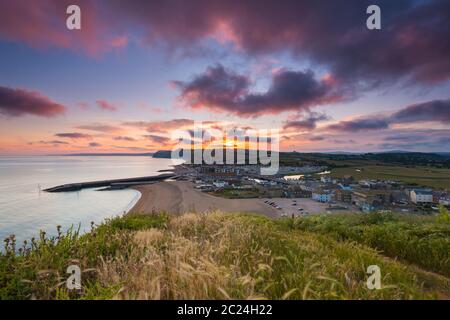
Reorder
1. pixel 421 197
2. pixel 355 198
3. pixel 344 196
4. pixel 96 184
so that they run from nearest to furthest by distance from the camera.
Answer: pixel 421 197, pixel 355 198, pixel 344 196, pixel 96 184

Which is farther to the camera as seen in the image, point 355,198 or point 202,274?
point 355,198

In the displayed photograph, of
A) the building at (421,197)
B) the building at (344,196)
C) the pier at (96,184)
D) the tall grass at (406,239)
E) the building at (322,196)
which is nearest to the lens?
the tall grass at (406,239)

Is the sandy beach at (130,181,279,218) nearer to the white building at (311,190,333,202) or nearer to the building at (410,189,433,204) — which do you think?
the white building at (311,190,333,202)

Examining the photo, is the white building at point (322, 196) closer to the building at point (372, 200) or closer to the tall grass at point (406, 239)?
the building at point (372, 200)

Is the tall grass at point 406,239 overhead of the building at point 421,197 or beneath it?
overhead

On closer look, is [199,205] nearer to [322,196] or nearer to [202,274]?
[322,196]

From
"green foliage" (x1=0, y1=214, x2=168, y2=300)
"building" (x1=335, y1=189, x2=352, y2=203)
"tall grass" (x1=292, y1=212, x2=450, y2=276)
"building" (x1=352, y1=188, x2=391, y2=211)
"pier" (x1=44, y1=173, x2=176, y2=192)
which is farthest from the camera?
"pier" (x1=44, y1=173, x2=176, y2=192)

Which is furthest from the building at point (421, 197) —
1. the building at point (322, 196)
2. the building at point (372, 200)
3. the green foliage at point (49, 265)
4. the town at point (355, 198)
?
the green foliage at point (49, 265)

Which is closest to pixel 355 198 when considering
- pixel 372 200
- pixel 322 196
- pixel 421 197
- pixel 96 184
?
pixel 322 196

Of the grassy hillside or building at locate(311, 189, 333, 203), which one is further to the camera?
building at locate(311, 189, 333, 203)

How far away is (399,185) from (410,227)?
6048cm

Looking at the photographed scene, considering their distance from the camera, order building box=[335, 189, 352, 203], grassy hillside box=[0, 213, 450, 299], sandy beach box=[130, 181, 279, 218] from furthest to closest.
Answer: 1. building box=[335, 189, 352, 203]
2. sandy beach box=[130, 181, 279, 218]
3. grassy hillside box=[0, 213, 450, 299]

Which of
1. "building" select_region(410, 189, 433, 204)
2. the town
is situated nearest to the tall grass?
the town
